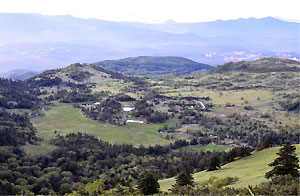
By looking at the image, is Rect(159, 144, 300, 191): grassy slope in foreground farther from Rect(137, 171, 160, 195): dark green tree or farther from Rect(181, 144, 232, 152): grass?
Rect(181, 144, 232, 152): grass

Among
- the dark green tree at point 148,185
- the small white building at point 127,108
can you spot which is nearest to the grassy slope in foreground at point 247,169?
the dark green tree at point 148,185

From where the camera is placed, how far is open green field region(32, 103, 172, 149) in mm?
61594

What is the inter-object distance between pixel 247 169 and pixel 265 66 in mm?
150349

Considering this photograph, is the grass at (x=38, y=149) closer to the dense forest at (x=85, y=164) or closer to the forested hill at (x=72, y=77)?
the dense forest at (x=85, y=164)

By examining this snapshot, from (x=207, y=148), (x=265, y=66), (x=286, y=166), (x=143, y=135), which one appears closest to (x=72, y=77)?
(x=143, y=135)

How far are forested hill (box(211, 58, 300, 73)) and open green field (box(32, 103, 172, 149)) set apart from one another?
10808 centimetres

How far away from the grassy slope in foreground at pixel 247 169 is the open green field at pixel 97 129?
29099mm

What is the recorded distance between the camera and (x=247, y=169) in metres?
27.1

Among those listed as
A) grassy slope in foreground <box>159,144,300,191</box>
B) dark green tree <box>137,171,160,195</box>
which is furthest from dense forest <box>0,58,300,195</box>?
grassy slope in foreground <box>159,144,300,191</box>

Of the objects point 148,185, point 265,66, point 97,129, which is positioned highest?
point 265,66

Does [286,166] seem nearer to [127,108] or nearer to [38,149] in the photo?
[38,149]

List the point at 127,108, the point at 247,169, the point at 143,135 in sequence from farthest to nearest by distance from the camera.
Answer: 1. the point at 127,108
2. the point at 143,135
3. the point at 247,169

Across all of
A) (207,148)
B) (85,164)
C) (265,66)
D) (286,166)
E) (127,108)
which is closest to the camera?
(286,166)

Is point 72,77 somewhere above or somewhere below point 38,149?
above
